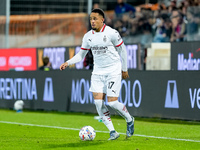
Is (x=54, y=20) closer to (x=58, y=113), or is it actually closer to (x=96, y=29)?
(x=58, y=113)

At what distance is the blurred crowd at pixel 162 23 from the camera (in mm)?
18609

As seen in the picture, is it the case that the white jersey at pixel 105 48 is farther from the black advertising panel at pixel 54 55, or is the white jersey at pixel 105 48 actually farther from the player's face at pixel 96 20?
the black advertising panel at pixel 54 55

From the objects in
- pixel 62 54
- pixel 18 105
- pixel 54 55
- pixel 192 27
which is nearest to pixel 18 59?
pixel 54 55

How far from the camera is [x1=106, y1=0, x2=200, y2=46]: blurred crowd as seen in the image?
18.6 metres

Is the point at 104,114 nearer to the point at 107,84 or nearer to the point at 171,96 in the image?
the point at 107,84

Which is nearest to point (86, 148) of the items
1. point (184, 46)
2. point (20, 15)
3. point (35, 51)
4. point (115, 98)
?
point (115, 98)

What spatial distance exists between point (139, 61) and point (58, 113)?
10.9 ft

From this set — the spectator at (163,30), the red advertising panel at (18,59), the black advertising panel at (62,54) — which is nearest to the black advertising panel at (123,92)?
the black advertising panel at (62,54)

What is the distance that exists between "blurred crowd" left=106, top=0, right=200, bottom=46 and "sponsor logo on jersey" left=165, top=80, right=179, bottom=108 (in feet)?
14.3

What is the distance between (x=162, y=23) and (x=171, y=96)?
583 centimetres

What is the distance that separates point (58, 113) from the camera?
18.8m

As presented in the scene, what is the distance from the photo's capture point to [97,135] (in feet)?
37.2

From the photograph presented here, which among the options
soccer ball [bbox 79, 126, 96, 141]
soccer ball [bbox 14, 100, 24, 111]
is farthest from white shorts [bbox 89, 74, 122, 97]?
soccer ball [bbox 14, 100, 24, 111]

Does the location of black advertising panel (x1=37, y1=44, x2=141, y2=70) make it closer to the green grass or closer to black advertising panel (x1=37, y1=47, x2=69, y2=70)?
black advertising panel (x1=37, y1=47, x2=69, y2=70)
